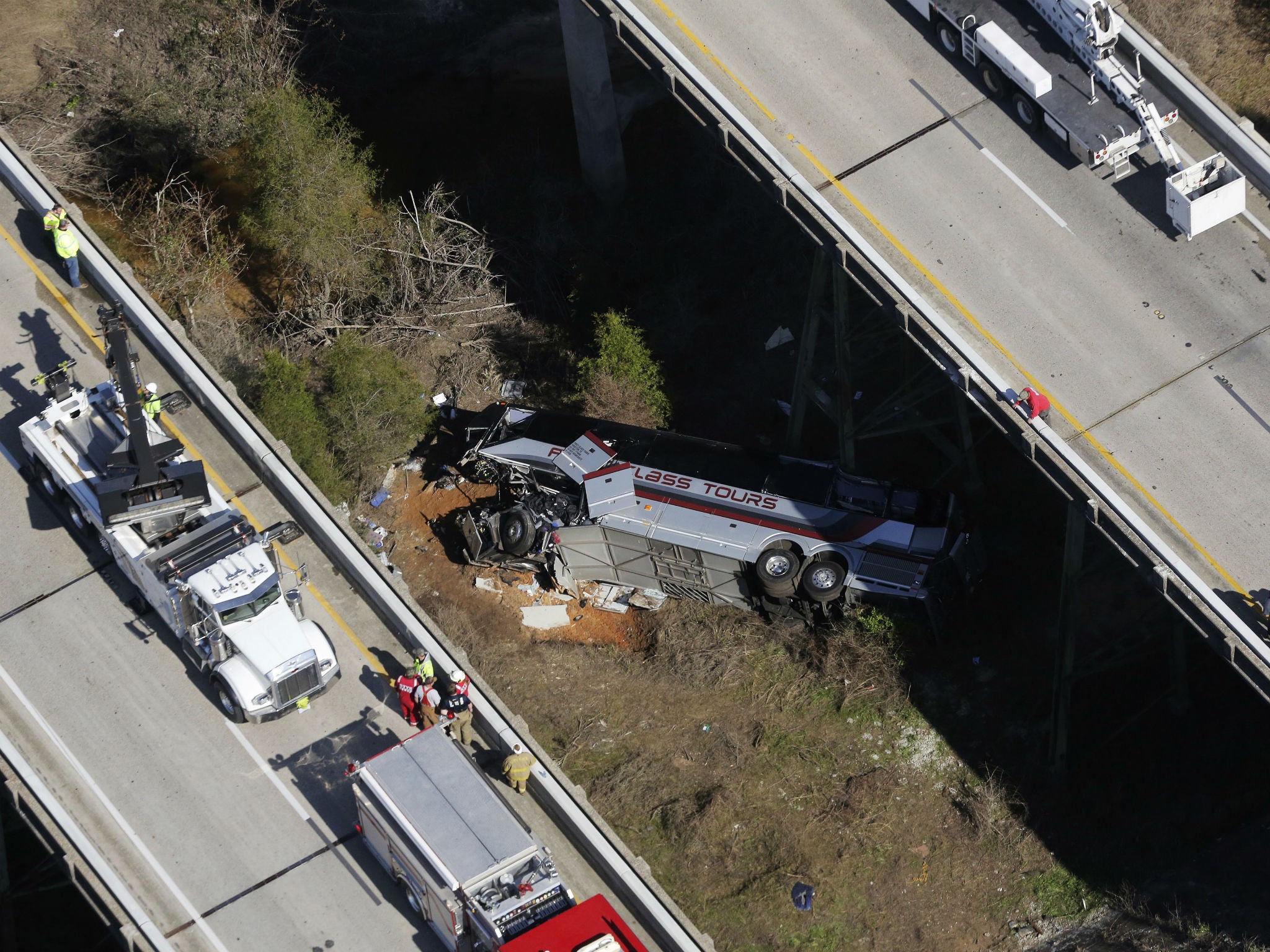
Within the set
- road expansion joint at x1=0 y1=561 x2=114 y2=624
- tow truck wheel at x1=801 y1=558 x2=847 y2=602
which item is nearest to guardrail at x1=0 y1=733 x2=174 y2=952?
road expansion joint at x1=0 y1=561 x2=114 y2=624

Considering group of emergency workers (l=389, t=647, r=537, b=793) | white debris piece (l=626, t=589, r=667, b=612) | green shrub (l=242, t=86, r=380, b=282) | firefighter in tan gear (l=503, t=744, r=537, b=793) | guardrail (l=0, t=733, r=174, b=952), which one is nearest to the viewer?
guardrail (l=0, t=733, r=174, b=952)

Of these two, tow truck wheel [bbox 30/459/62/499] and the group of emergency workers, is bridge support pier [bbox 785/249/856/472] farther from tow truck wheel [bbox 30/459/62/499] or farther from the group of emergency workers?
tow truck wheel [bbox 30/459/62/499]

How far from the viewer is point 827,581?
31.5 metres

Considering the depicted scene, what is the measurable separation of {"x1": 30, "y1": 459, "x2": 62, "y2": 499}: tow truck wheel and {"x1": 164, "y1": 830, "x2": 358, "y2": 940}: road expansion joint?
7.62 metres

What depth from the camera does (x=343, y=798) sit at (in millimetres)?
24359

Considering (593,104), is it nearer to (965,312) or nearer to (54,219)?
(965,312)

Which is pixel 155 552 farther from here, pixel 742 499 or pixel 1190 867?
pixel 1190 867

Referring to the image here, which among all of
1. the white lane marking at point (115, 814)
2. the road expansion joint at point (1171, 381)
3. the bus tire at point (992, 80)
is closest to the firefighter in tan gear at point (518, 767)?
the white lane marking at point (115, 814)

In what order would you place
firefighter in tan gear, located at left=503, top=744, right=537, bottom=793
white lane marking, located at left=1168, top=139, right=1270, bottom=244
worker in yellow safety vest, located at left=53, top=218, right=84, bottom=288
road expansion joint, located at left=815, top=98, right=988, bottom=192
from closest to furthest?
firefighter in tan gear, located at left=503, top=744, right=537, bottom=793 → white lane marking, located at left=1168, top=139, right=1270, bottom=244 → worker in yellow safety vest, located at left=53, top=218, right=84, bottom=288 → road expansion joint, located at left=815, top=98, right=988, bottom=192

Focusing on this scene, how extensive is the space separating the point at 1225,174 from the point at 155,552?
62.8 ft

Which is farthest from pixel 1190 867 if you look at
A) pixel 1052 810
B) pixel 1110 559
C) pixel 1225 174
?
pixel 1225 174

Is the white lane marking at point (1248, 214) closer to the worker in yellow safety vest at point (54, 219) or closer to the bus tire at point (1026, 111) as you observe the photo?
the bus tire at point (1026, 111)

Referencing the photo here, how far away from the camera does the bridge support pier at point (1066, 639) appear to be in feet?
89.5

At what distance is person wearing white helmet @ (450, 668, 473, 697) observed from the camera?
24.4 m
